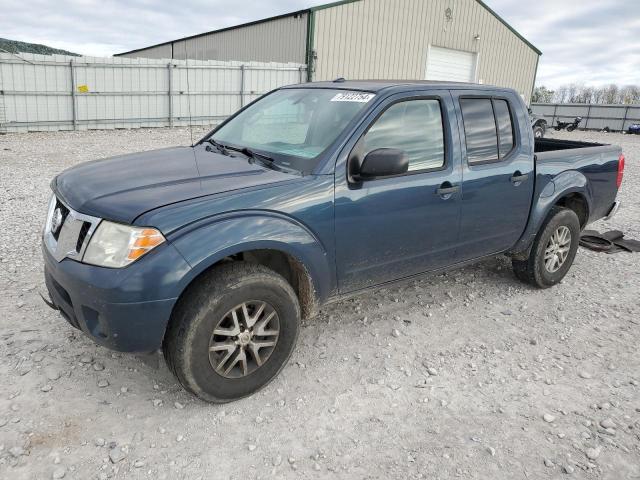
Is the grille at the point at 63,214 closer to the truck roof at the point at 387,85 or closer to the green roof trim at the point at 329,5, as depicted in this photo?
the truck roof at the point at 387,85

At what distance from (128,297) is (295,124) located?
1.79 m

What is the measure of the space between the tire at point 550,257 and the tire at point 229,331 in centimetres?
260

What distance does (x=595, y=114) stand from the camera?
3044cm

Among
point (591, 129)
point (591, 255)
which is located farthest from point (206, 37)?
point (591, 255)

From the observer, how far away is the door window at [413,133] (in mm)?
3387

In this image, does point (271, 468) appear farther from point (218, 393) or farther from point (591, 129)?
point (591, 129)

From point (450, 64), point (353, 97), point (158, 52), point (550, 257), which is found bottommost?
point (550, 257)

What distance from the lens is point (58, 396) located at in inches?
116

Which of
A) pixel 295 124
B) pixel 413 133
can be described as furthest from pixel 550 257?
pixel 295 124

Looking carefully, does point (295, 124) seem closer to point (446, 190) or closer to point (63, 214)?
point (446, 190)

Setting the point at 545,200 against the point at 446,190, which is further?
the point at 545,200

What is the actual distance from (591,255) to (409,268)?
130 inches

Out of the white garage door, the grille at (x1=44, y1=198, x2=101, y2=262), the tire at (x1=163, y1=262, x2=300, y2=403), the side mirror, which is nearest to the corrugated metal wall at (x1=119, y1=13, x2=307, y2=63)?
the white garage door

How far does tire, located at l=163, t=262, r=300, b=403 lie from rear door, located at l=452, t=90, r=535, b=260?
1.65 meters
